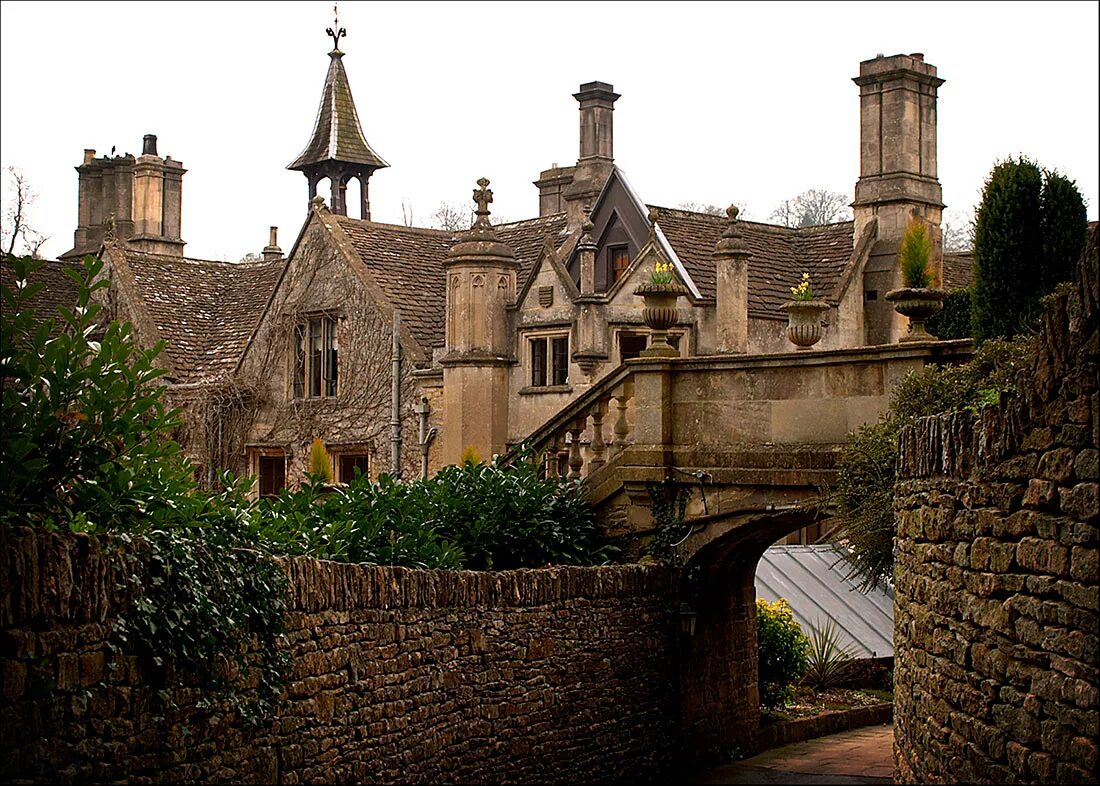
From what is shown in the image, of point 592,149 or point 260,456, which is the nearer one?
point 592,149

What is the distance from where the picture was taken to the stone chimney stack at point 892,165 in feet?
84.8

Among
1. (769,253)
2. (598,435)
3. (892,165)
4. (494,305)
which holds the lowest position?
(598,435)

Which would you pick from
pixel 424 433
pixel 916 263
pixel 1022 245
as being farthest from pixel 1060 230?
pixel 424 433

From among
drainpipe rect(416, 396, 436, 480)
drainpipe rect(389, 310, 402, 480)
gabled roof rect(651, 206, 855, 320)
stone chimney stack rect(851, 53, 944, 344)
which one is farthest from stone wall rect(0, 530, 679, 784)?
drainpipe rect(389, 310, 402, 480)

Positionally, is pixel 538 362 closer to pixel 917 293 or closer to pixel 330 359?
pixel 330 359

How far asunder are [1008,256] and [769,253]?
11585mm

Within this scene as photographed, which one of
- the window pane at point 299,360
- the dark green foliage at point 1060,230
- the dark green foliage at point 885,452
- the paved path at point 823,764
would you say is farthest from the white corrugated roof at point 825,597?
the window pane at point 299,360

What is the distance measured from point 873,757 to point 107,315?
68.5 ft

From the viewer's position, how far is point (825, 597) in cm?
2233

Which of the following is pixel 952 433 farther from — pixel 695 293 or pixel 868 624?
pixel 695 293

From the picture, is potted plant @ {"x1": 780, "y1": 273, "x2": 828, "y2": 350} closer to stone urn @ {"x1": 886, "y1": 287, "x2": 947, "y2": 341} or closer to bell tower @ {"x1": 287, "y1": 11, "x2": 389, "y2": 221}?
stone urn @ {"x1": 886, "y1": 287, "x2": 947, "y2": 341}

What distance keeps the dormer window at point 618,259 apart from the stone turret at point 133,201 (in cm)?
1306

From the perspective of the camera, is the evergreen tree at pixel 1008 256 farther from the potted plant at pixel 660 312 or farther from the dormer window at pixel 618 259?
the dormer window at pixel 618 259

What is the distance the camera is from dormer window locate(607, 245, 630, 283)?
2752cm
